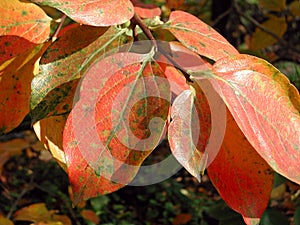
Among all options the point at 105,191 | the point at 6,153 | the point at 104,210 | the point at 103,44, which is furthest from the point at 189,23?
the point at 104,210

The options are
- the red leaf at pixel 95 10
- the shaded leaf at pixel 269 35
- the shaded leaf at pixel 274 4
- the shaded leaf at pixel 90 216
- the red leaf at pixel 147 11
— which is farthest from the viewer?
the shaded leaf at pixel 90 216

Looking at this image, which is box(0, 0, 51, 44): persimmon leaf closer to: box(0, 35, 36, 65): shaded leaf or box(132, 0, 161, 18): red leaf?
box(0, 35, 36, 65): shaded leaf

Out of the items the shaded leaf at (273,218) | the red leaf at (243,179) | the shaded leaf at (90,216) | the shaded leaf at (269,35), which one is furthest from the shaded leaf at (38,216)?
the red leaf at (243,179)

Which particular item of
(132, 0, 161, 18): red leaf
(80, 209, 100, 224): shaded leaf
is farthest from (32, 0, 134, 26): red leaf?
(80, 209, 100, 224): shaded leaf

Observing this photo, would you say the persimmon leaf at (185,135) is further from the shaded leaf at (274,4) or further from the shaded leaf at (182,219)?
the shaded leaf at (182,219)

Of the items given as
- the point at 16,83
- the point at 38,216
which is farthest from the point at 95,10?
the point at 38,216

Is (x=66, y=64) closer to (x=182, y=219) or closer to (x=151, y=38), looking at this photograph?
(x=151, y=38)
